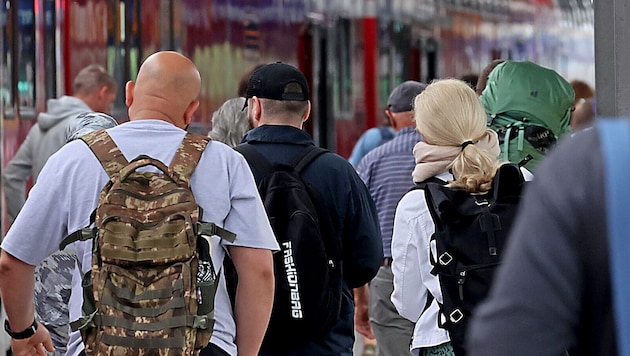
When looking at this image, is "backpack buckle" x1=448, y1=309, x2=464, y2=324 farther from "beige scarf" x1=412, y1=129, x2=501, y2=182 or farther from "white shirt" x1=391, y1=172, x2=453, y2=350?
"beige scarf" x1=412, y1=129, x2=501, y2=182

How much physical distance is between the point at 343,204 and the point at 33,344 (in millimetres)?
1104

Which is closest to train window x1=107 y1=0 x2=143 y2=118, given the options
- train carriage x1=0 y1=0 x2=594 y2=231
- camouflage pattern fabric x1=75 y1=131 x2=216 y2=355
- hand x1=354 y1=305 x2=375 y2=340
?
train carriage x1=0 y1=0 x2=594 y2=231

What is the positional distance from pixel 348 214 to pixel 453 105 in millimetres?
541

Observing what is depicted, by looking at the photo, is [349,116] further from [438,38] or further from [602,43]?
[602,43]

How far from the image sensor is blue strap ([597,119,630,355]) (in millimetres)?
1631

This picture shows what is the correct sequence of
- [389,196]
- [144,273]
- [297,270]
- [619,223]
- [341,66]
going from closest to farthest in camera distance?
1. [619,223]
2. [144,273]
3. [297,270]
4. [389,196]
5. [341,66]

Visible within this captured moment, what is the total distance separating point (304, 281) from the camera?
168 inches

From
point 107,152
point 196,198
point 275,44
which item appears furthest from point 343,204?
point 275,44

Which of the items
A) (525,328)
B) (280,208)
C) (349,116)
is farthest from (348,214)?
(349,116)

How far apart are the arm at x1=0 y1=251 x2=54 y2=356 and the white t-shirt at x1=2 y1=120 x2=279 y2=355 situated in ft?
0.12

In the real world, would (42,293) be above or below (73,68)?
below

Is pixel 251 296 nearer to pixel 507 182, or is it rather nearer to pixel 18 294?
pixel 18 294

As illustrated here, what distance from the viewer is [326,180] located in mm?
4406

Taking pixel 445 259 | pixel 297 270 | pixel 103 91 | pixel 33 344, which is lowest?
pixel 33 344
